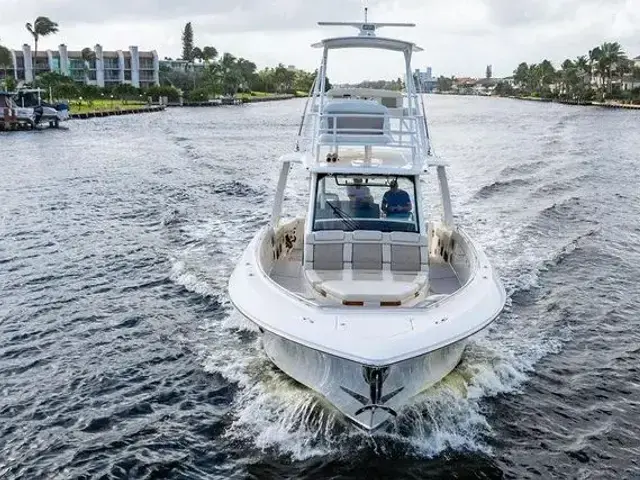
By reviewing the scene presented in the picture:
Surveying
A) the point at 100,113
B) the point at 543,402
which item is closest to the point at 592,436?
the point at 543,402

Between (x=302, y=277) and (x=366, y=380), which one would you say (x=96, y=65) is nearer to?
(x=302, y=277)

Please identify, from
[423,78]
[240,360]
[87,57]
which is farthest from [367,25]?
[87,57]

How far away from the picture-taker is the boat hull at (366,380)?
919 cm

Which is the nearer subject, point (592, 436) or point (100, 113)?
point (592, 436)

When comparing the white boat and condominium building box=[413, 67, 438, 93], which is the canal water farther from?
condominium building box=[413, 67, 438, 93]

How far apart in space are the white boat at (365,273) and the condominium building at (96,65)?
433 feet

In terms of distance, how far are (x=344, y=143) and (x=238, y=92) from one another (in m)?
161

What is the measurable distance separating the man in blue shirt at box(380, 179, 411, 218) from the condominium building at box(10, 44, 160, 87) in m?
133

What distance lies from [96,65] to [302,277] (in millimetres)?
142701

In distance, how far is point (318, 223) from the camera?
1212 cm

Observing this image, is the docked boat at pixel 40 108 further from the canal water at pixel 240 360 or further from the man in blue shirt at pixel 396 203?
the man in blue shirt at pixel 396 203

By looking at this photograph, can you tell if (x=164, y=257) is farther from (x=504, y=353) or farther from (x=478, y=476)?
(x=478, y=476)

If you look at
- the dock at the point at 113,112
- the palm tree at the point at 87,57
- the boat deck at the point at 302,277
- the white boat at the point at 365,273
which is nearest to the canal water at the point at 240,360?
the white boat at the point at 365,273

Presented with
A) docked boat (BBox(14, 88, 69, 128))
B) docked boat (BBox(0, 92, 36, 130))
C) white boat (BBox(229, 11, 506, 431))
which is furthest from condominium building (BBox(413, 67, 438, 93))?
docked boat (BBox(14, 88, 69, 128))
